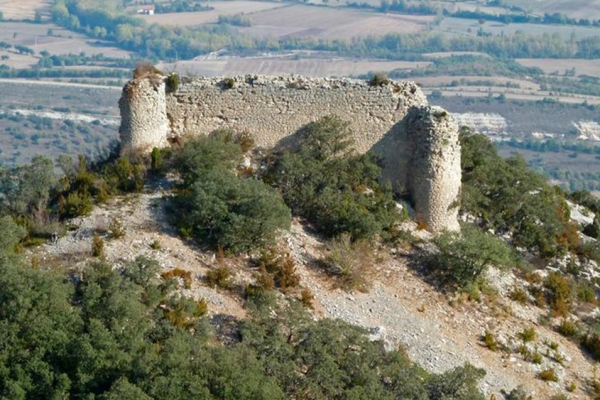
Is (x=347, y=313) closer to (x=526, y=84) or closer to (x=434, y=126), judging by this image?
(x=434, y=126)

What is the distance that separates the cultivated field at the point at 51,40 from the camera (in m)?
122

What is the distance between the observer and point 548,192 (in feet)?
95.6

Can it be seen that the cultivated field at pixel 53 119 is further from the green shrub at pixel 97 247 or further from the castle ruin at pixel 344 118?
the green shrub at pixel 97 247

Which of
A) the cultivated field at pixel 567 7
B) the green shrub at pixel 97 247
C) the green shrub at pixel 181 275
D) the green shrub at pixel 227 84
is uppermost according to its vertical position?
the green shrub at pixel 227 84

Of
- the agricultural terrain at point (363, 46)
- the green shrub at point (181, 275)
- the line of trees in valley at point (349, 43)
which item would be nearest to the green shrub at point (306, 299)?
the green shrub at point (181, 275)

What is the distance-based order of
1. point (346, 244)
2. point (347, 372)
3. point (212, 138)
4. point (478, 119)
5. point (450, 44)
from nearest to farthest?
point (347, 372), point (346, 244), point (212, 138), point (478, 119), point (450, 44)

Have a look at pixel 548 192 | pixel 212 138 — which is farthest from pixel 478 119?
pixel 212 138

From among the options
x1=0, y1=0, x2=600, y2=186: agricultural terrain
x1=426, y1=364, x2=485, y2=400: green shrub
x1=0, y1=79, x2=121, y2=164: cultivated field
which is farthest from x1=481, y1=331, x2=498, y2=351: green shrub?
x1=0, y1=0, x2=600, y2=186: agricultural terrain

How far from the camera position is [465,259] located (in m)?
23.4

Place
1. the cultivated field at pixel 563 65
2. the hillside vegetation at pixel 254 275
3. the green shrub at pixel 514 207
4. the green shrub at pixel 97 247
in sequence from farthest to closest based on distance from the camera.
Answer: the cultivated field at pixel 563 65 → the green shrub at pixel 514 207 → the green shrub at pixel 97 247 → the hillside vegetation at pixel 254 275

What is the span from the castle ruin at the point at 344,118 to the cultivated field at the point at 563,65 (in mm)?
90565

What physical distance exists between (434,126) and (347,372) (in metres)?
8.52

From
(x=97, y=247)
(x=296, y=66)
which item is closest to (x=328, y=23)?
(x=296, y=66)

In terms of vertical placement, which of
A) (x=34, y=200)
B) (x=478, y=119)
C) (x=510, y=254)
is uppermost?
(x=34, y=200)
